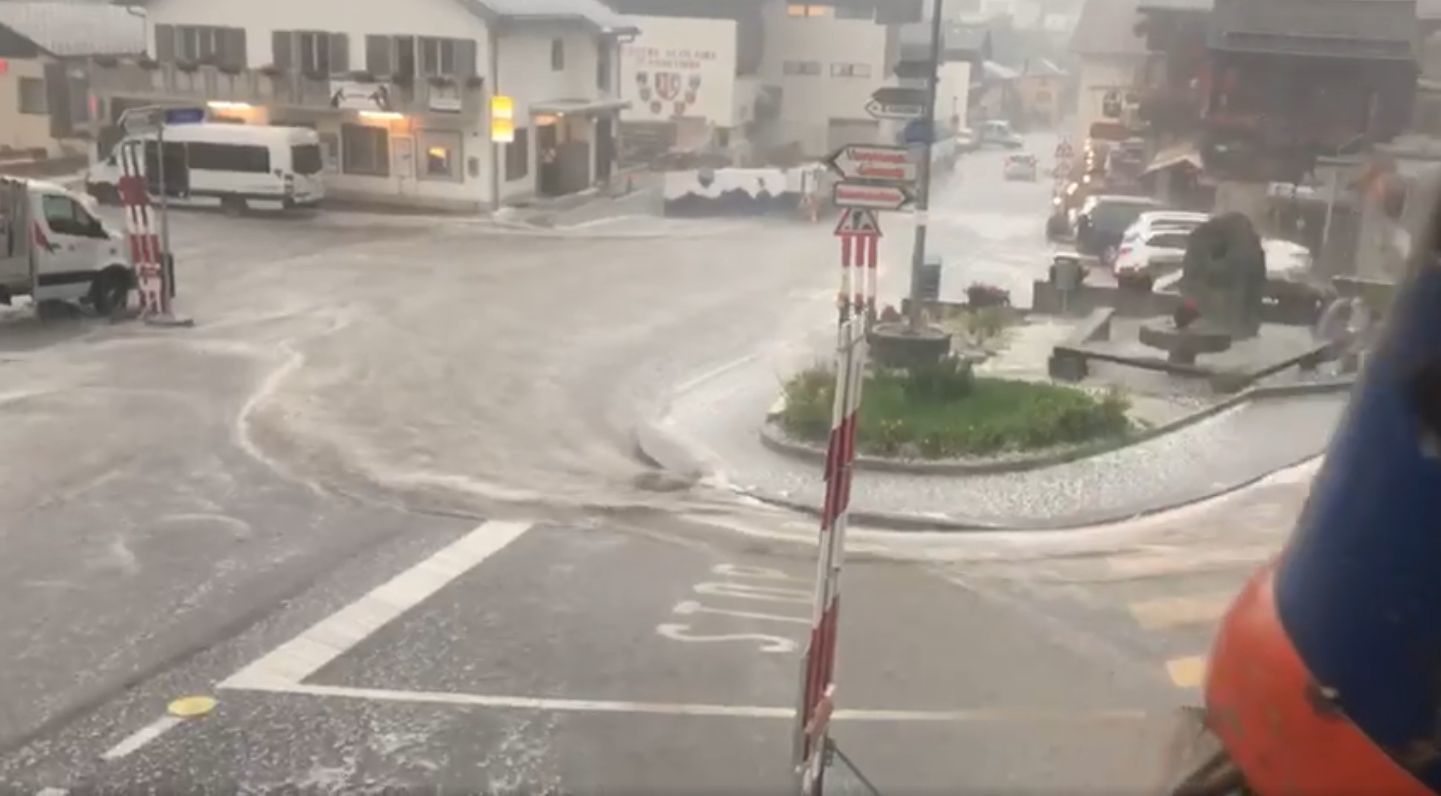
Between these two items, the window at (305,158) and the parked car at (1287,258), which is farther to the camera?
the window at (305,158)

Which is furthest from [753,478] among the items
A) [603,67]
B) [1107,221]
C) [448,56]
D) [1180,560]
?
[603,67]

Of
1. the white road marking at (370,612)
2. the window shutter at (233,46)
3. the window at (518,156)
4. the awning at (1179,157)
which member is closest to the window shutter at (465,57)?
the window at (518,156)

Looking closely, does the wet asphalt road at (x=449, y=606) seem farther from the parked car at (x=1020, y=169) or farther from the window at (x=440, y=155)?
the parked car at (x=1020, y=169)

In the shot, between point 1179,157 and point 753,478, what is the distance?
2424 centimetres

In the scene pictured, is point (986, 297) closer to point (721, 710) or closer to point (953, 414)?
point (953, 414)

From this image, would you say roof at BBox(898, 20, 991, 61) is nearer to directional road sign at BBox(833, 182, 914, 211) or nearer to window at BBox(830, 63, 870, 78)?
window at BBox(830, 63, 870, 78)

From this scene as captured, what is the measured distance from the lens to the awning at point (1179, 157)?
33.8 m

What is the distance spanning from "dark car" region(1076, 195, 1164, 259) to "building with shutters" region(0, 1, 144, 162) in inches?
1125

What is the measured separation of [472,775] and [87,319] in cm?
1610

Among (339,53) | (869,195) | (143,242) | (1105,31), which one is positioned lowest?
(143,242)

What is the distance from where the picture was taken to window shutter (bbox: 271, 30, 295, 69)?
39.4m

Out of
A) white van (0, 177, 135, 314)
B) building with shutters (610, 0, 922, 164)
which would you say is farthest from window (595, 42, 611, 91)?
white van (0, 177, 135, 314)

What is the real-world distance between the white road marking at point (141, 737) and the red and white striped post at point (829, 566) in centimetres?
338

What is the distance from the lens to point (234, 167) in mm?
35469
